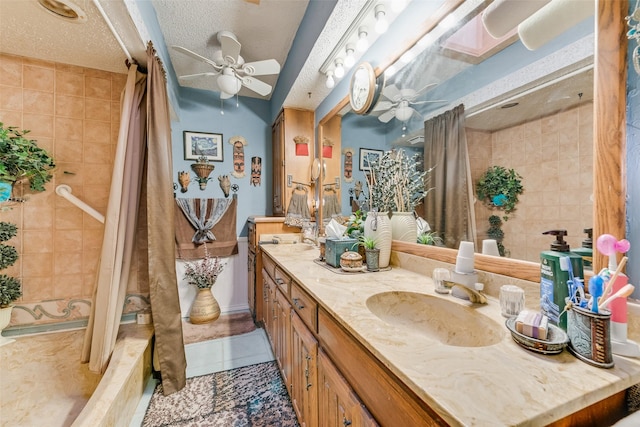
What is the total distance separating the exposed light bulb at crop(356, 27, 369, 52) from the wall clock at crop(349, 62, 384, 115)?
88 millimetres

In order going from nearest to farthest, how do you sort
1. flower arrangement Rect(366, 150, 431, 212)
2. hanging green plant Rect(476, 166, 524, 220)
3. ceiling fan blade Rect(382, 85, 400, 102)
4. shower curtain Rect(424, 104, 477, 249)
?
hanging green plant Rect(476, 166, 524, 220)
shower curtain Rect(424, 104, 477, 249)
flower arrangement Rect(366, 150, 431, 212)
ceiling fan blade Rect(382, 85, 400, 102)

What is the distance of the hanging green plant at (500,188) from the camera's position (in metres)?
0.86

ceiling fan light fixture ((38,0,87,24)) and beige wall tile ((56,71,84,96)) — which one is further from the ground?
ceiling fan light fixture ((38,0,87,24))

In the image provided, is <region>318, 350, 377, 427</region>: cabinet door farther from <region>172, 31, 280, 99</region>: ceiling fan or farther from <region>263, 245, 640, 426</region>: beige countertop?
<region>172, 31, 280, 99</region>: ceiling fan

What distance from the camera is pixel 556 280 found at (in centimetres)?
62

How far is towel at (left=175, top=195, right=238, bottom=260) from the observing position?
102 inches

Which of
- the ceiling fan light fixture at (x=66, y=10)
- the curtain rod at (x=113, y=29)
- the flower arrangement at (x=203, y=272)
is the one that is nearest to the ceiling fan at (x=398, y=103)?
the curtain rod at (x=113, y=29)

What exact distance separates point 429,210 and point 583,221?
0.57 meters

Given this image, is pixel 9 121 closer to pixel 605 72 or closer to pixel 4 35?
pixel 4 35

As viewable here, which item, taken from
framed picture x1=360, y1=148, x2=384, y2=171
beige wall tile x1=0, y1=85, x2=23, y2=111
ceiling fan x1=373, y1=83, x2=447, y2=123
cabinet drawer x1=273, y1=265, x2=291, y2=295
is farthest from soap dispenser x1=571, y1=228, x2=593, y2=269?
beige wall tile x1=0, y1=85, x2=23, y2=111

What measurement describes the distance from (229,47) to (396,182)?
1619mm

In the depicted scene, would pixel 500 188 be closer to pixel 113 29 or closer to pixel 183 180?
pixel 113 29

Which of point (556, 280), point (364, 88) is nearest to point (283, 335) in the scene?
point (556, 280)

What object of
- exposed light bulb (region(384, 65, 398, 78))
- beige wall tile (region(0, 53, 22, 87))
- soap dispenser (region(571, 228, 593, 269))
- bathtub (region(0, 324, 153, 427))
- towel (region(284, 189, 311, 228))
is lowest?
bathtub (region(0, 324, 153, 427))
